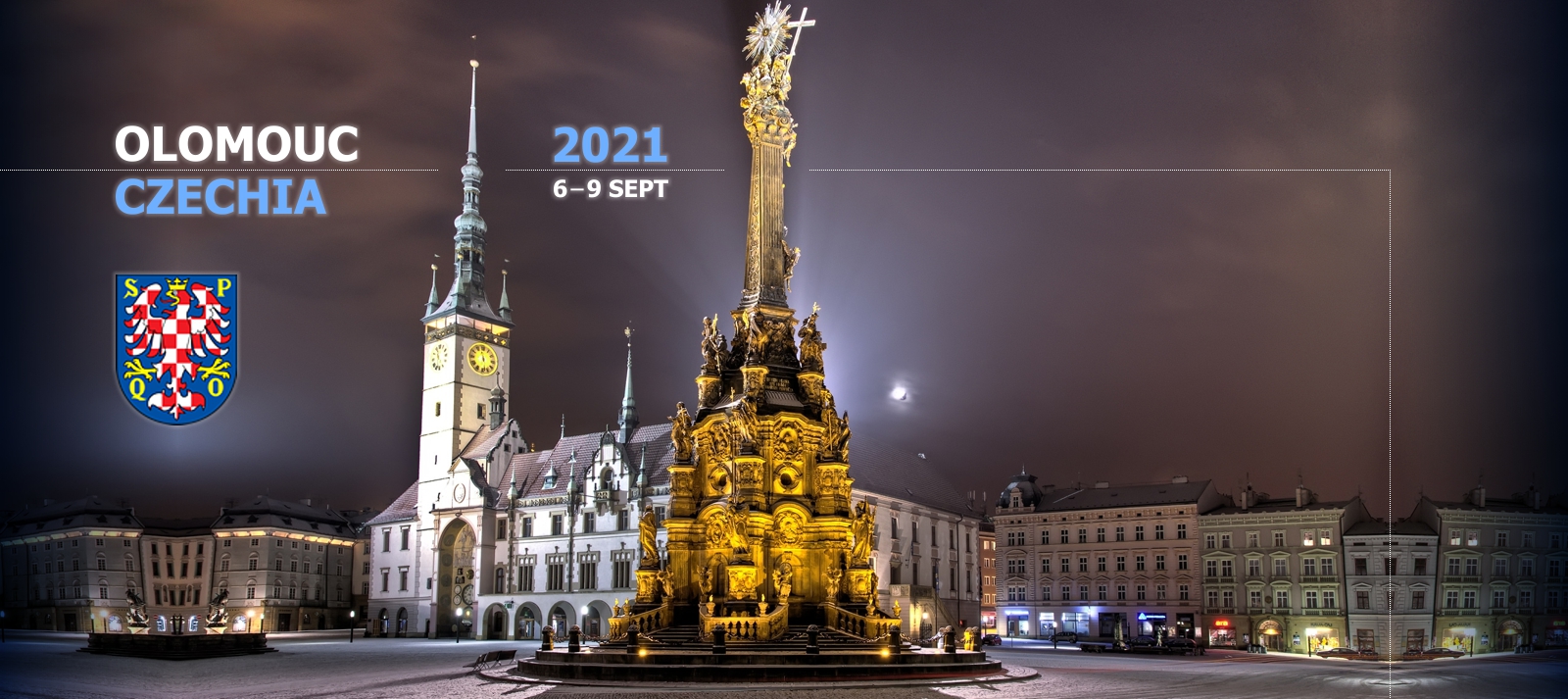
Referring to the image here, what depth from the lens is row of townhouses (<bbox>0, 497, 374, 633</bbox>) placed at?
8477 centimetres

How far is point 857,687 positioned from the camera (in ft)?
75.0

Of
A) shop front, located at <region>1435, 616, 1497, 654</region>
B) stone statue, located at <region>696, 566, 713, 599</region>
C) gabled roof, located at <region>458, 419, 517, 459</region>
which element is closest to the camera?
stone statue, located at <region>696, 566, 713, 599</region>

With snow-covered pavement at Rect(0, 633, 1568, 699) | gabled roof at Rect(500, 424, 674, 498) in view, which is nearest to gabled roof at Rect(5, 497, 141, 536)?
gabled roof at Rect(500, 424, 674, 498)

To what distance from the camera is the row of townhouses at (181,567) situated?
278 ft

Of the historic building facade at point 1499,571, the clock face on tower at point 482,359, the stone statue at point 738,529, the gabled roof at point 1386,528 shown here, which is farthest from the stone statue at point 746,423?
the clock face on tower at point 482,359

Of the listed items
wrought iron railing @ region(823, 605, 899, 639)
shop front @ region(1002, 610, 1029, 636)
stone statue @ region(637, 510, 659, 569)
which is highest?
stone statue @ region(637, 510, 659, 569)

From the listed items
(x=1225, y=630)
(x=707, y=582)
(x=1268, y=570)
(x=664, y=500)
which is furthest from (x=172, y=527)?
(x=707, y=582)

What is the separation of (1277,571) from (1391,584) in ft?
33.4

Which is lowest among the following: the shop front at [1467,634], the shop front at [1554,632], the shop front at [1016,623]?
the shop front at [1016,623]

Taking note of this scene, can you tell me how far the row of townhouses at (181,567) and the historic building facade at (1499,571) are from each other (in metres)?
65.4

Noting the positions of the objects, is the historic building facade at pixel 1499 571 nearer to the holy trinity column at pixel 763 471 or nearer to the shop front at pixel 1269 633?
the shop front at pixel 1269 633

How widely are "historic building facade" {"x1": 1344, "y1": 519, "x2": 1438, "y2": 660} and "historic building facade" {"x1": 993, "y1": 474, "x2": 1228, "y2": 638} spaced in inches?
354

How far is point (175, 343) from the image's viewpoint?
2480 cm

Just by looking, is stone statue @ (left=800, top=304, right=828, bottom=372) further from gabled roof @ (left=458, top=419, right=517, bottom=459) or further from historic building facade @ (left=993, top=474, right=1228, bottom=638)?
gabled roof @ (left=458, top=419, right=517, bottom=459)
